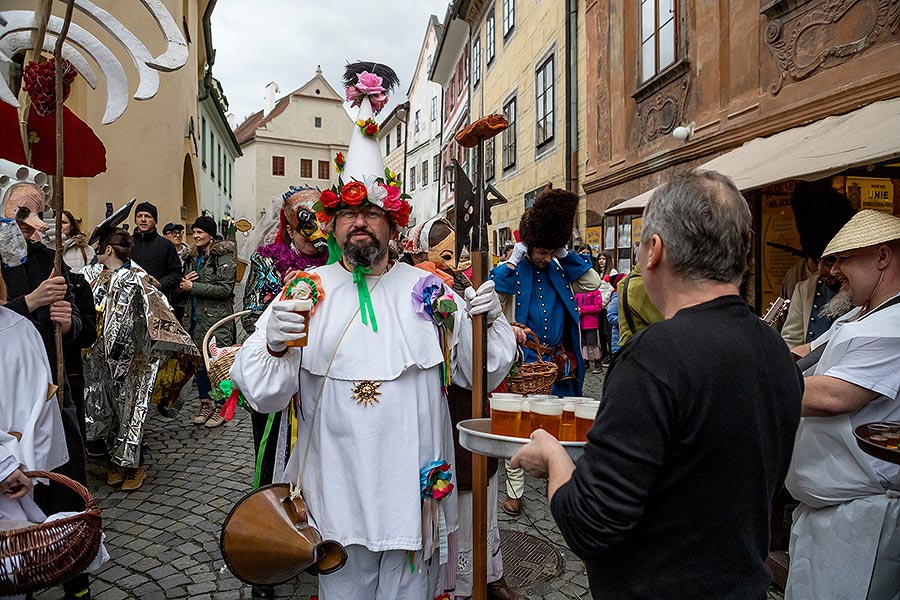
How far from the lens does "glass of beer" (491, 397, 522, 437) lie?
6.25 ft

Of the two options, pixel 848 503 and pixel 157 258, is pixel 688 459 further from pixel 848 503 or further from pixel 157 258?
pixel 157 258

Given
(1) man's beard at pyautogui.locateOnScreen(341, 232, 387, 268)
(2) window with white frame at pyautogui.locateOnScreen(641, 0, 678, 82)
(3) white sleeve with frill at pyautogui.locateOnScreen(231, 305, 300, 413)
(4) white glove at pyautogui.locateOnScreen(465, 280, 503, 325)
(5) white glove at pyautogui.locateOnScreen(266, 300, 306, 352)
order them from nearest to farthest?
(5) white glove at pyautogui.locateOnScreen(266, 300, 306, 352)
(3) white sleeve with frill at pyautogui.locateOnScreen(231, 305, 300, 413)
(4) white glove at pyautogui.locateOnScreen(465, 280, 503, 325)
(1) man's beard at pyautogui.locateOnScreen(341, 232, 387, 268)
(2) window with white frame at pyautogui.locateOnScreen(641, 0, 678, 82)

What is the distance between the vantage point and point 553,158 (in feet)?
44.3

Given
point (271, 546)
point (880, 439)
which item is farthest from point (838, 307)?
point (271, 546)

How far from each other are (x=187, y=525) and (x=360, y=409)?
2.45 m

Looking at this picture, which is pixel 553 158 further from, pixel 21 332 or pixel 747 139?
pixel 21 332

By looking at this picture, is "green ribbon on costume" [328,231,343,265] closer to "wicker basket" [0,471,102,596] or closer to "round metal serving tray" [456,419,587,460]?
"round metal serving tray" [456,419,587,460]

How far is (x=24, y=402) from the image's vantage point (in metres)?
2.23

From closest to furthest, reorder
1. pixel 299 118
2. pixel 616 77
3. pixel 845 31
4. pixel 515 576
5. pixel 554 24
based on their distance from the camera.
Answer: pixel 515 576, pixel 845 31, pixel 616 77, pixel 554 24, pixel 299 118

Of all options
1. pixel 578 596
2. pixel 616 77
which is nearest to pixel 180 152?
pixel 616 77

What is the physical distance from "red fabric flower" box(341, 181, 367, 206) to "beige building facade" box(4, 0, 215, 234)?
5.24 meters

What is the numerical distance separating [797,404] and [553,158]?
41.5ft

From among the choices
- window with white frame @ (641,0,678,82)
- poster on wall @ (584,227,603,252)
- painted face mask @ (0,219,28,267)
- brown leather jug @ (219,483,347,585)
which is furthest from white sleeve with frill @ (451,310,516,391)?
poster on wall @ (584,227,603,252)

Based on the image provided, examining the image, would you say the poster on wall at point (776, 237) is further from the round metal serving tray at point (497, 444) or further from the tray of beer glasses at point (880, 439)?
the round metal serving tray at point (497, 444)
